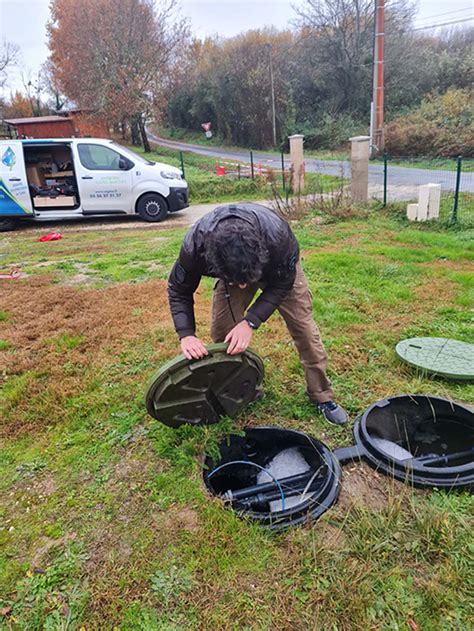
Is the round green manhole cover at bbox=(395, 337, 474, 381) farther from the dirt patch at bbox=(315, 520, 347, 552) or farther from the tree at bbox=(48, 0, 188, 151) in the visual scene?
the tree at bbox=(48, 0, 188, 151)

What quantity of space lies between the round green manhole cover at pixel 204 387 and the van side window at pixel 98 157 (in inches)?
312

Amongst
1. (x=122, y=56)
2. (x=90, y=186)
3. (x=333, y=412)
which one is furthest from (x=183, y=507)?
(x=122, y=56)

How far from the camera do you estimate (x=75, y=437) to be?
2467mm

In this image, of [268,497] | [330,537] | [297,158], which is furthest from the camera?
[297,158]

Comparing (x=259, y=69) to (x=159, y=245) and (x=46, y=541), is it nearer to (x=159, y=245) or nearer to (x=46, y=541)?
(x=159, y=245)

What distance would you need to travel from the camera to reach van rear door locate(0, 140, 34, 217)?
8.98 meters

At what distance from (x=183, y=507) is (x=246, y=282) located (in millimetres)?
A: 1050

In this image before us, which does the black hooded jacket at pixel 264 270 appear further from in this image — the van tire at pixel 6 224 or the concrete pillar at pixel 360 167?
the van tire at pixel 6 224

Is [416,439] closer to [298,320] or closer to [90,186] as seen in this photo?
[298,320]

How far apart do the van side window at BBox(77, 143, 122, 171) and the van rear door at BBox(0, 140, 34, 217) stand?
48.7 inches

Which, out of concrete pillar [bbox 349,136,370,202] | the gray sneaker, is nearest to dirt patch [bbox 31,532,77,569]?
the gray sneaker

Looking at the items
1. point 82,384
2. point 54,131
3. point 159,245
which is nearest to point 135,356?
point 82,384

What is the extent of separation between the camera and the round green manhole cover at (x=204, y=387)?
2.06m

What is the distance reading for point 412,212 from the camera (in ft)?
24.5
